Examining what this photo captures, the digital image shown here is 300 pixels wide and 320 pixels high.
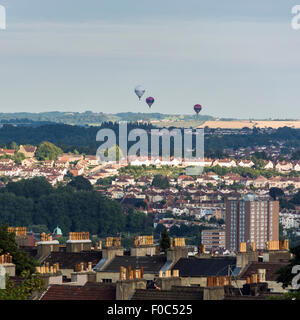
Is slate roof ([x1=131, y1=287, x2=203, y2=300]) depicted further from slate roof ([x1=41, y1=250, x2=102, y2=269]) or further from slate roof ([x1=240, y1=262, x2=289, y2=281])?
slate roof ([x1=41, y1=250, x2=102, y2=269])

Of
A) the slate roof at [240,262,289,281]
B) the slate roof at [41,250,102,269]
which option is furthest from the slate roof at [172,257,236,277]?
the slate roof at [41,250,102,269]

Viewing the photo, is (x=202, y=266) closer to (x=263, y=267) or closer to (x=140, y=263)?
(x=140, y=263)

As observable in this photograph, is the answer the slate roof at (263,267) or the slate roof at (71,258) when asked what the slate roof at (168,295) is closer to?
the slate roof at (263,267)

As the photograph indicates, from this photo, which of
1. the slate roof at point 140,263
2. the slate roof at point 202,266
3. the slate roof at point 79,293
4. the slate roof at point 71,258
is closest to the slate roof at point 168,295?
the slate roof at point 79,293

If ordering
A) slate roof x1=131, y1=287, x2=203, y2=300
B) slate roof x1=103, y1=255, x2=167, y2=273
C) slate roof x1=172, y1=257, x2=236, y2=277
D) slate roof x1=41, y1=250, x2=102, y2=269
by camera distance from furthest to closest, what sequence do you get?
slate roof x1=41, y1=250, x2=102, y2=269
slate roof x1=103, y1=255, x2=167, y2=273
slate roof x1=172, y1=257, x2=236, y2=277
slate roof x1=131, y1=287, x2=203, y2=300

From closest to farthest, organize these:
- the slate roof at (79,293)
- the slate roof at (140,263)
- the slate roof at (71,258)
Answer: the slate roof at (79,293) < the slate roof at (140,263) < the slate roof at (71,258)
